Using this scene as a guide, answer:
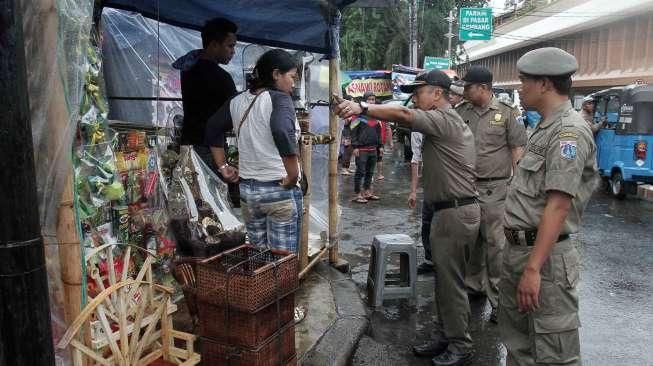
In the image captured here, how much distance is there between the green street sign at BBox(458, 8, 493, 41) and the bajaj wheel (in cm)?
1401

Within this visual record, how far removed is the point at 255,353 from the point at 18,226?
4.65 feet

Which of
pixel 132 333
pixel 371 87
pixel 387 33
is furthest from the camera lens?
pixel 387 33

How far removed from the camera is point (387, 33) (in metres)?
26.2

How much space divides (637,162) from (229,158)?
334 inches

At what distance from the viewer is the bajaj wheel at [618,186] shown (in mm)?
10141

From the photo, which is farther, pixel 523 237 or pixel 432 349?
pixel 432 349

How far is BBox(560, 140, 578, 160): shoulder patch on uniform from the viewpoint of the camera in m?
2.43

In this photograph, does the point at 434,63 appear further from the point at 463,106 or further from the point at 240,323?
the point at 240,323

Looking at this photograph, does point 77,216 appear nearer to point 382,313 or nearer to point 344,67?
point 382,313

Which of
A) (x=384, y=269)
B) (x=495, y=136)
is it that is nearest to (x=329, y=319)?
(x=384, y=269)

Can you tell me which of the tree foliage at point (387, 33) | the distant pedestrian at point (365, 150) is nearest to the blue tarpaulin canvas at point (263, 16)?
the distant pedestrian at point (365, 150)

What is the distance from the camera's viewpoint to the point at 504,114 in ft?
15.0

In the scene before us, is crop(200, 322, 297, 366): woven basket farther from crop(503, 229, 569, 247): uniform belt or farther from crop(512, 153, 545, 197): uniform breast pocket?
crop(512, 153, 545, 197): uniform breast pocket

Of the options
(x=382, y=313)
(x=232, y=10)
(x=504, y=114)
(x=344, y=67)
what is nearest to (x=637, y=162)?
(x=504, y=114)
